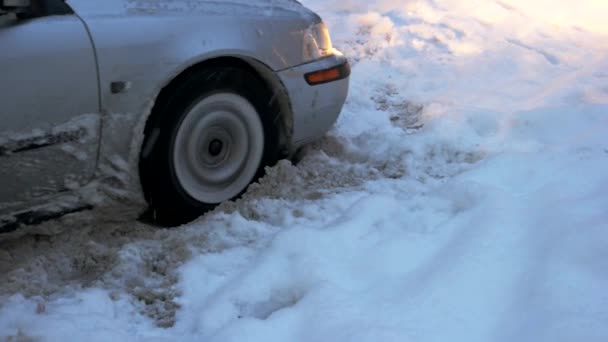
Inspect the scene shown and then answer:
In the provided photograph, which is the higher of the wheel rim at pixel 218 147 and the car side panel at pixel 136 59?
the car side panel at pixel 136 59

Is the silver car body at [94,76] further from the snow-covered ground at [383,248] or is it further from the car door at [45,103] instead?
the snow-covered ground at [383,248]

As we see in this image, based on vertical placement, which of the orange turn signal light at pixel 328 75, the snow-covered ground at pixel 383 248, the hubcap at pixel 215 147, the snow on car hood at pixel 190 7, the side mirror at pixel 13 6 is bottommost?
the snow-covered ground at pixel 383 248

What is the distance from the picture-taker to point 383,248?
2859 millimetres

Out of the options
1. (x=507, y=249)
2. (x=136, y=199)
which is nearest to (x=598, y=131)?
(x=507, y=249)

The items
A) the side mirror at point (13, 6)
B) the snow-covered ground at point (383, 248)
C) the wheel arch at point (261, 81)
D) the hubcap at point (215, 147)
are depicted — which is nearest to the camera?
the snow-covered ground at point (383, 248)

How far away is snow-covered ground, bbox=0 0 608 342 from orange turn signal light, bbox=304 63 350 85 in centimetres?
53

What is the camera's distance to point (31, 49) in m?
2.62

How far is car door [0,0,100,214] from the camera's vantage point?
2598mm

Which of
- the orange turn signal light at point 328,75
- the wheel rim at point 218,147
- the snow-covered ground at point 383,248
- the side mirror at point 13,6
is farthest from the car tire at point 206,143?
the side mirror at point 13,6

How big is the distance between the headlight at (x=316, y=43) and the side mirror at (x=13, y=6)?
156cm

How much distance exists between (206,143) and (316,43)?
940mm

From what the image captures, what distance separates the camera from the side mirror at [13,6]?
8.43 ft

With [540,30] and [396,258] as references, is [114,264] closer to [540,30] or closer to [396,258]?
[396,258]

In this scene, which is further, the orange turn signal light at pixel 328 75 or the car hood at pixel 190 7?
the orange turn signal light at pixel 328 75
